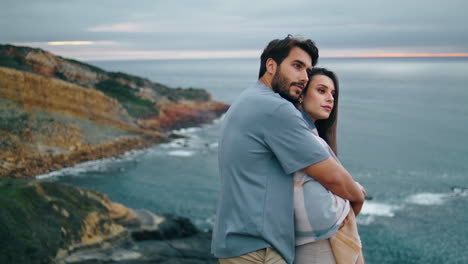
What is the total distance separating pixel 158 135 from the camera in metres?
39.4

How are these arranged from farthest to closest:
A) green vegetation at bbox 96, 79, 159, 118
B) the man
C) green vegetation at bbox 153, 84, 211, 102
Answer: green vegetation at bbox 153, 84, 211, 102
green vegetation at bbox 96, 79, 159, 118
the man

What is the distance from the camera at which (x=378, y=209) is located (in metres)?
22.0

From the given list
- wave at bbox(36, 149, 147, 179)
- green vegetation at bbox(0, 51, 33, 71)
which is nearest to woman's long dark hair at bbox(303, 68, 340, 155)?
wave at bbox(36, 149, 147, 179)

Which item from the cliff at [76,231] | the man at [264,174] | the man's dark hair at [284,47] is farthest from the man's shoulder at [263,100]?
the cliff at [76,231]

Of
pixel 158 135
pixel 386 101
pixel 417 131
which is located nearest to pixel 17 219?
pixel 158 135

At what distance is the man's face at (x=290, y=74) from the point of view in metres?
3.10

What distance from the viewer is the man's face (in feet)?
10.2

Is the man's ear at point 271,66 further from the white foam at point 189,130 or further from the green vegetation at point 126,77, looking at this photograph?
the green vegetation at point 126,77

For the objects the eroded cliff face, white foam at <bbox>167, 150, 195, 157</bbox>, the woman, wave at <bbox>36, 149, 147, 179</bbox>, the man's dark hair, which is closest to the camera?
the woman

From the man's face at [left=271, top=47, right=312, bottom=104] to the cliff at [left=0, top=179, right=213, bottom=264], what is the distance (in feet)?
22.6

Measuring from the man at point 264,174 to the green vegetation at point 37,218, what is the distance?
21.6ft

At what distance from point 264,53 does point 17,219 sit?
25.3ft

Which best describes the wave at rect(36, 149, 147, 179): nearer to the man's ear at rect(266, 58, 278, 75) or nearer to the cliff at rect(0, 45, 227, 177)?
the cliff at rect(0, 45, 227, 177)

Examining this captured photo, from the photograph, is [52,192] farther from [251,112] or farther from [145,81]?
[145,81]
